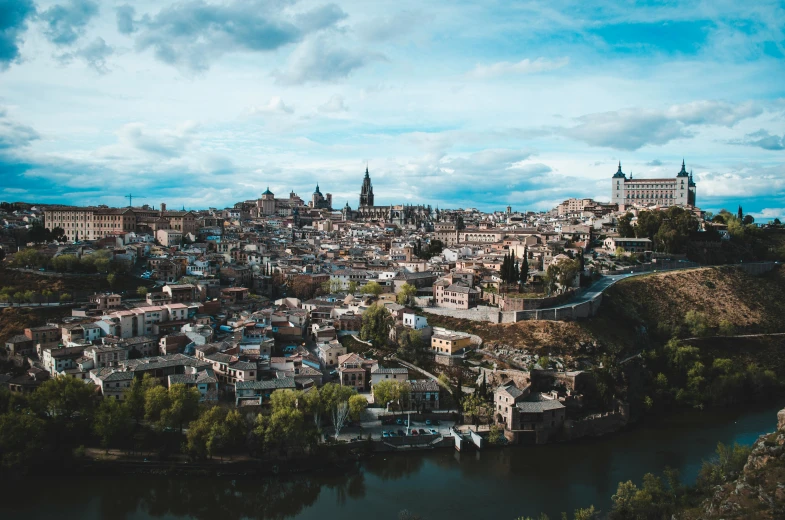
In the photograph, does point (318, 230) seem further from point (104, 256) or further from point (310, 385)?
point (310, 385)

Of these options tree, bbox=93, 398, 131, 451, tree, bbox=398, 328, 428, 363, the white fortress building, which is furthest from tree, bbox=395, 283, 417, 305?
the white fortress building

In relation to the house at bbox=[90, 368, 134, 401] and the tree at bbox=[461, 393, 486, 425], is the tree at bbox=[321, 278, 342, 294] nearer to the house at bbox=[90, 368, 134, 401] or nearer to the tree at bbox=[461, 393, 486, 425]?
the tree at bbox=[461, 393, 486, 425]

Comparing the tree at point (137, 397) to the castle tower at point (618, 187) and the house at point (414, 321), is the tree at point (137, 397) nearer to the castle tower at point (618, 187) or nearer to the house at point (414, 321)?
the house at point (414, 321)

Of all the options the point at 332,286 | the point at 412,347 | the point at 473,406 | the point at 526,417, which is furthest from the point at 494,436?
the point at 332,286

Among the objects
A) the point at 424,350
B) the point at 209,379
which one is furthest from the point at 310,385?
the point at 424,350

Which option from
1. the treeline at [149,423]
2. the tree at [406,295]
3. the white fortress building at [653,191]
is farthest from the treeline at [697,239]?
the treeline at [149,423]

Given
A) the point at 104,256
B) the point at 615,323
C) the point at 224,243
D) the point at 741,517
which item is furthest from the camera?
the point at 224,243
